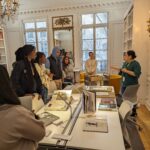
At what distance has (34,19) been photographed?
6.41m

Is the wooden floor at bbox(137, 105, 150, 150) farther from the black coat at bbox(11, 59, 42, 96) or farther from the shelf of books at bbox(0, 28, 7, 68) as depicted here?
the shelf of books at bbox(0, 28, 7, 68)

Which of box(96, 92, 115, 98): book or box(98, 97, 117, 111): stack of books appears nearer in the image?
box(98, 97, 117, 111): stack of books

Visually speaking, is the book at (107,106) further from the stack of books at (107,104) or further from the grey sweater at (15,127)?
the grey sweater at (15,127)

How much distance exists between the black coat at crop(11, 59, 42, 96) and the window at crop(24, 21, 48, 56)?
13.8 ft

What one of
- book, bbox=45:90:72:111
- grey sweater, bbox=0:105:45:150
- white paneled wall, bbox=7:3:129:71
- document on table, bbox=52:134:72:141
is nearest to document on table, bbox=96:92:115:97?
book, bbox=45:90:72:111

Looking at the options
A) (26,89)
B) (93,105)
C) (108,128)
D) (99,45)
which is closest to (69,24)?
(99,45)

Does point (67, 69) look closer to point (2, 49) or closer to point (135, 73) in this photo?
point (135, 73)

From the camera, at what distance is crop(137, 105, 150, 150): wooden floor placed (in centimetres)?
265

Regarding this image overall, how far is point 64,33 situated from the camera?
6.32 metres

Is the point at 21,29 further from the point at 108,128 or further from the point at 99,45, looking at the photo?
the point at 108,128

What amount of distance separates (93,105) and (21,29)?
563cm

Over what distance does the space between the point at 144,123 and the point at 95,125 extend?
2075 millimetres

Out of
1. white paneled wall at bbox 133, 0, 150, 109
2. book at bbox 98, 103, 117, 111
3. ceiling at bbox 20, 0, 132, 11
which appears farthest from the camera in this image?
ceiling at bbox 20, 0, 132, 11

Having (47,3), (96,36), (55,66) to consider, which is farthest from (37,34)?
(55,66)
